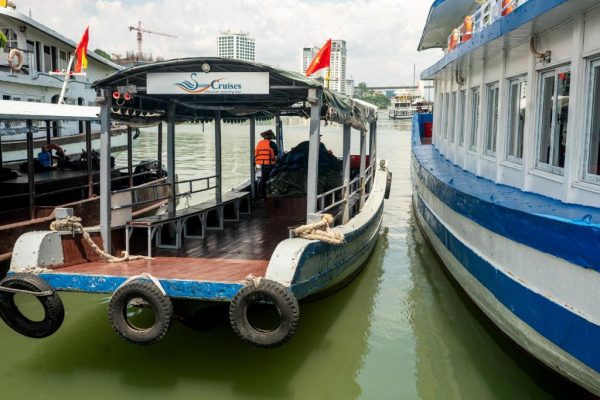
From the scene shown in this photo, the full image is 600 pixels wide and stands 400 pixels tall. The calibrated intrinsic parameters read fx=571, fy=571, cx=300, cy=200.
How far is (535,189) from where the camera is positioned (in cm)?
589

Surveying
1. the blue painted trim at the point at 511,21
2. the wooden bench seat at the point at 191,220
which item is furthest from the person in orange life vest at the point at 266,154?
the blue painted trim at the point at 511,21

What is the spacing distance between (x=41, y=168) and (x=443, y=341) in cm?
874

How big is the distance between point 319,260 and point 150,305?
1.67m

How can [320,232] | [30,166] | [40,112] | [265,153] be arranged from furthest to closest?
1. [265,153]
2. [40,112]
3. [30,166]
4. [320,232]

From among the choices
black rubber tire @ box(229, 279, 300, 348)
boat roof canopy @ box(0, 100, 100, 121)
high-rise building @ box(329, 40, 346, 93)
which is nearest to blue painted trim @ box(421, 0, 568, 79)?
black rubber tire @ box(229, 279, 300, 348)

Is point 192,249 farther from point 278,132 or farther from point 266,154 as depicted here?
point 278,132

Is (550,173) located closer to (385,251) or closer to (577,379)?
(577,379)

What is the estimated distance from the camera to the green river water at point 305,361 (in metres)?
5.32

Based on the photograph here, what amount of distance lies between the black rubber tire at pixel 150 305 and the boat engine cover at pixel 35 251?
97 centimetres

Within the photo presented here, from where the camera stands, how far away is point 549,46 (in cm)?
561

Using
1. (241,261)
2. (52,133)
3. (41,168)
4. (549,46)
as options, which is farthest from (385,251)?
(52,133)

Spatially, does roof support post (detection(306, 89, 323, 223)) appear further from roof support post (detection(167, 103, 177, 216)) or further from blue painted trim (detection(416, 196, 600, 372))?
roof support post (detection(167, 103, 177, 216))

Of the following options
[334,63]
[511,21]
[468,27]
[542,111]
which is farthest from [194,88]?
[334,63]

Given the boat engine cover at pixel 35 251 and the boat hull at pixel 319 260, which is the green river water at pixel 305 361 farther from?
the boat engine cover at pixel 35 251
